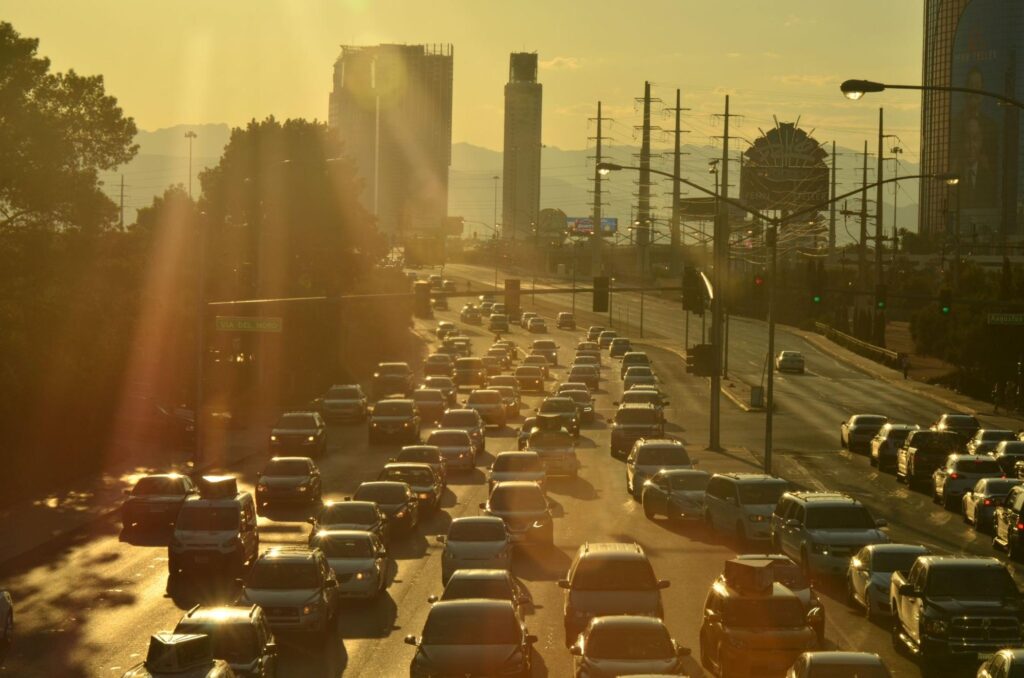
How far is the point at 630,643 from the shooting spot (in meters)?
18.5

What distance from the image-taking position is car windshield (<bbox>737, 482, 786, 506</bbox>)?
34656 millimetres

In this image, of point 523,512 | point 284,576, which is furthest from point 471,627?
point 523,512

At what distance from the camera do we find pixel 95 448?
177 ft

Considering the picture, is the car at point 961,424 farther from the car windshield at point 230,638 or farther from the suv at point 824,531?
the car windshield at point 230,638

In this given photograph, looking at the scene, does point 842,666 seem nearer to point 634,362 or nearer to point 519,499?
point 519,499

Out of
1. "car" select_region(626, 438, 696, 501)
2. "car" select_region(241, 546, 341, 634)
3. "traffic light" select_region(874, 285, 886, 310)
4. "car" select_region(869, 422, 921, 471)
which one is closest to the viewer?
"car" select_region(241, 546, 341, 634)

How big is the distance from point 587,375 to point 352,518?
5345cm

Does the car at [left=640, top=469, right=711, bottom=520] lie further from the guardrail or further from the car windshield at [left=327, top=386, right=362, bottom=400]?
the guardrail

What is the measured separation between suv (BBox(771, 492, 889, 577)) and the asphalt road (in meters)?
0.65

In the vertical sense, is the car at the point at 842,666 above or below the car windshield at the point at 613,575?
above

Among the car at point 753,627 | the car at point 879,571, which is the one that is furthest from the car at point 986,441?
the car at point 753,627

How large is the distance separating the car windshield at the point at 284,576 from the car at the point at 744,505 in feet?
43.1

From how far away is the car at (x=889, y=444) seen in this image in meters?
51.8

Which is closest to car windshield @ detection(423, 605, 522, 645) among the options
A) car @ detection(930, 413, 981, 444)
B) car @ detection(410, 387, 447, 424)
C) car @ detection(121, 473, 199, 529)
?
car @ detection(121, 473, 199, 529)
